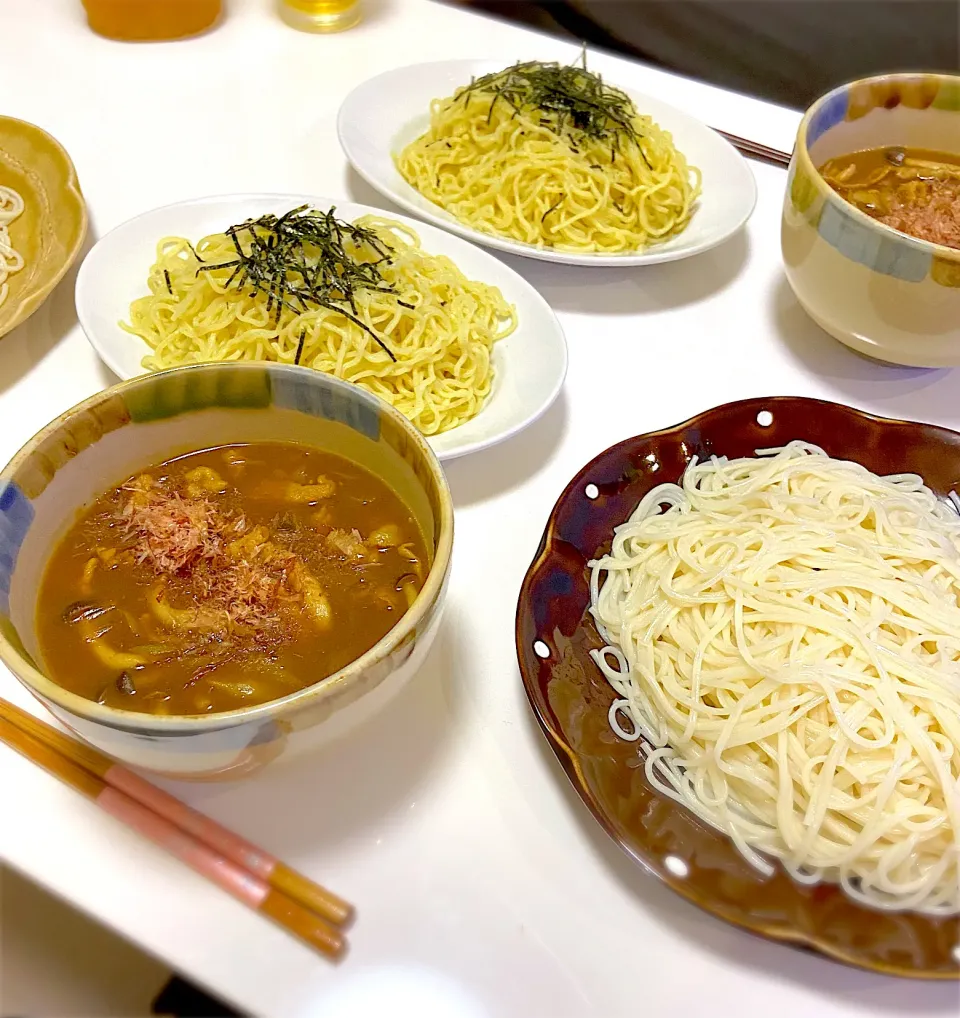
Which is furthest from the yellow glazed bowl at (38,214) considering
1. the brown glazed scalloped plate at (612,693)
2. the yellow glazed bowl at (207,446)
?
the brown glazed scalloped plate at (612,693)

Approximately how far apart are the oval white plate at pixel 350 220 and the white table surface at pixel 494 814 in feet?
0.27

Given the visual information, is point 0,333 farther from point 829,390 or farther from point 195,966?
point 829,390

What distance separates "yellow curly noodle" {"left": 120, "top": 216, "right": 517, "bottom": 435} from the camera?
1395 mm

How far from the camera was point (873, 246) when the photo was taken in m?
1.28

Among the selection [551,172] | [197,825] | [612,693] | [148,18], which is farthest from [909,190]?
[148,18]

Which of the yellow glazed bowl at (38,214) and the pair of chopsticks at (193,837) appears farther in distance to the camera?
the yellow glazed bowl at (38,214)

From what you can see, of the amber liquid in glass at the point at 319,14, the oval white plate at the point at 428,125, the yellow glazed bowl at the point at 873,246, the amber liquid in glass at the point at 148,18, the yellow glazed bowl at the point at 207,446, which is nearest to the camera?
the yellow glazed bowl at the point at 207,446

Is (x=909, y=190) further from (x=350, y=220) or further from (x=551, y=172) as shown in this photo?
(x=350, y=220)

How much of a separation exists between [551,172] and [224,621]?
126 cm

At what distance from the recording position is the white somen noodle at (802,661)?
0.93 meters

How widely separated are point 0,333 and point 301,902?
102 centimetres

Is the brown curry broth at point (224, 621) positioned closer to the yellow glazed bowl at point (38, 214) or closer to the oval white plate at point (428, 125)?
the yellow glazed bowl at point (38, 214)

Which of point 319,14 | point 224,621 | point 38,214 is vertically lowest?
point 224,621

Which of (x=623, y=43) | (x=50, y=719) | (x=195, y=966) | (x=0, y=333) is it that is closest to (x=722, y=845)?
(x=195, y=966)
